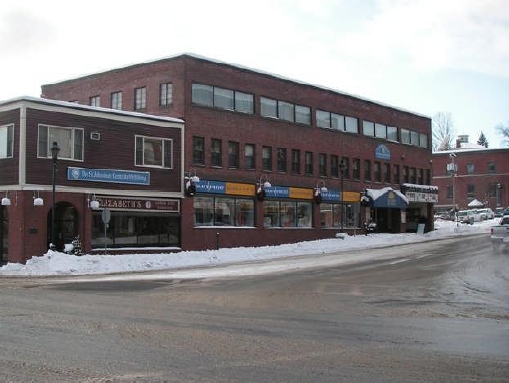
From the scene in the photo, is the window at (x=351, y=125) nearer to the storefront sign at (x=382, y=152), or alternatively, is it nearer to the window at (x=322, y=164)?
the storefront sign at (x=382, y=152)

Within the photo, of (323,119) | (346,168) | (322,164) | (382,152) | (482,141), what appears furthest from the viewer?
(482,141)

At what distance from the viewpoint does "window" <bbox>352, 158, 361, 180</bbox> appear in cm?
4711

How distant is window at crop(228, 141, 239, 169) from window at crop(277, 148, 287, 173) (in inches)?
154

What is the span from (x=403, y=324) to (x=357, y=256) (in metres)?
19.5

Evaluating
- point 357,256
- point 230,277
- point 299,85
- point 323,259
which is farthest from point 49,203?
point 299,85

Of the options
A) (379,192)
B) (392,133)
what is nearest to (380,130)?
(392,133)

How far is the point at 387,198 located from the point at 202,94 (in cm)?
2007

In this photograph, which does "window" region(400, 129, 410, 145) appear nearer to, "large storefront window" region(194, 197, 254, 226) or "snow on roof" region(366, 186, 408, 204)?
"snow on roof" region(366, 186, 408, 204)

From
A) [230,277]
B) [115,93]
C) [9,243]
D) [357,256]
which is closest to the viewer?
[230,277]

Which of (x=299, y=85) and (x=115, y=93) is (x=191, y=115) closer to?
(x=115, y=93)

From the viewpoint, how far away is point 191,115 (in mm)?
34469

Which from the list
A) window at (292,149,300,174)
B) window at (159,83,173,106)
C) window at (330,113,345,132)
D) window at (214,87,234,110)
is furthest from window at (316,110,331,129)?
window at (159,83,173,106)

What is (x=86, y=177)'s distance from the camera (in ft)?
97.6

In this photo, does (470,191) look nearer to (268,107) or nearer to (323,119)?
(323,119)
